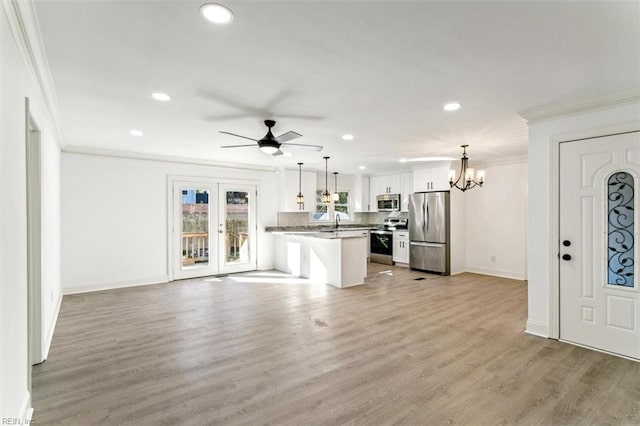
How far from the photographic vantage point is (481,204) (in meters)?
7.20

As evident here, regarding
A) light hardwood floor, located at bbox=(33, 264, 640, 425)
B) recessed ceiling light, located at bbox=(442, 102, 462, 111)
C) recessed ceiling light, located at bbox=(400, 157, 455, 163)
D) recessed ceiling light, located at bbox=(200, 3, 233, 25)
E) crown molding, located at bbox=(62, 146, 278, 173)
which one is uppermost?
recessed ceiling light, located at bbox=(200, 3, 233, 25)

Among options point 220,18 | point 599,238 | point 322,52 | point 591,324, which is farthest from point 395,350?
point 220,18

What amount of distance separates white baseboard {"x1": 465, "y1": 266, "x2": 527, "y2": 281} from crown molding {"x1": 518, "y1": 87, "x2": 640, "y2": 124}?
13.2ft

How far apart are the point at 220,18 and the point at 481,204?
22.5 feet

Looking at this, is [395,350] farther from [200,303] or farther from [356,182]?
[356,182]

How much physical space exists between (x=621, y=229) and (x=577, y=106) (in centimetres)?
129

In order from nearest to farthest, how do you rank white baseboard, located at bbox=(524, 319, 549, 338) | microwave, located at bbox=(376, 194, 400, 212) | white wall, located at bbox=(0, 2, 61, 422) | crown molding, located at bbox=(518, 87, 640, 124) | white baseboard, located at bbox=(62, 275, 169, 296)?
1. white wall, located at bbox=(0, 2, 61, 422)
2. crown molding, located at bbox=(518, 87, 640, 124)
3. white baseboard, located at bbox=(524, 319, 549, 338)
4. white baseboard, located at bbox=(62, 275, 169, 296)
5. microwave, located at bbox=(376, 194, 400, 212)

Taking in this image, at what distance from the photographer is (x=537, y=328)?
3.59 meters

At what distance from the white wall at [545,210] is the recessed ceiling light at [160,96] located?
13.0 ft

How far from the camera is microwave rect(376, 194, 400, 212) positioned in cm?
866

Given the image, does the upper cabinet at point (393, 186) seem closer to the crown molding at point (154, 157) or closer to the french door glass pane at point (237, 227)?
the crown molding at point (154, 157)

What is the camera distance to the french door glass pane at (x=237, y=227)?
7.23 m

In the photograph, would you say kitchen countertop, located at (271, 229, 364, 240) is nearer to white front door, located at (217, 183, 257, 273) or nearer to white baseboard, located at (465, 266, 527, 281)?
white front door, located at (217, 183, 257, 273)

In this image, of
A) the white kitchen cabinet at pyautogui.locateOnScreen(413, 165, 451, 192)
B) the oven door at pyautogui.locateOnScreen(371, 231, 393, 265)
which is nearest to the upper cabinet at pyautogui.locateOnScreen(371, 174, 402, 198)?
the white kitchen cabinet at pyautogui.locateOnScreen(413, 165, 451, 192)
